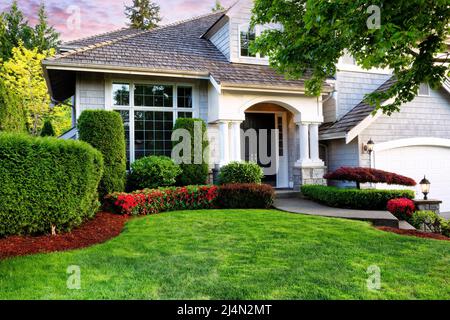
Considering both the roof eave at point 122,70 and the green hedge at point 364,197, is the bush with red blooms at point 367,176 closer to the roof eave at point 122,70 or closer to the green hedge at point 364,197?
the green hedge at point 364,197

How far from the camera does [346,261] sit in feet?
13.9

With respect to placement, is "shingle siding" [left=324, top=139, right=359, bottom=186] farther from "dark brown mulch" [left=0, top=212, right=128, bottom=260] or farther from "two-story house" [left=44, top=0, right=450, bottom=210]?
"dark brown mulch" [left=0, top=212, right=128, bottom=260]

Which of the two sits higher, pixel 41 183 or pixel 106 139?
pixel 106 139

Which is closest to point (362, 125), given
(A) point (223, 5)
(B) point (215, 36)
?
(B) point (215, 36)

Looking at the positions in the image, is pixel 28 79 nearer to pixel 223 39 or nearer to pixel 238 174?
pixel 223 39

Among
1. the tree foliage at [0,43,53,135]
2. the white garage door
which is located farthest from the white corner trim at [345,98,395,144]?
the tree foliage at [0,43,53,135]

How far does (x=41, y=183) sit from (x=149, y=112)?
208 inches

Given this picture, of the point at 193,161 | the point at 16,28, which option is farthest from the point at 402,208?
the point at 16,28

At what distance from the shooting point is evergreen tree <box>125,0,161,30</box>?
30.8 m

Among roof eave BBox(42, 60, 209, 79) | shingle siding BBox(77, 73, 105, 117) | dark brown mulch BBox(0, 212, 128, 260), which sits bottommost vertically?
dark brown mulch BBox(0, 212, 128, 260)

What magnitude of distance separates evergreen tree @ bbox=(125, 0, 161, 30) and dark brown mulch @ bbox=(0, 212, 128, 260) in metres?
27.9

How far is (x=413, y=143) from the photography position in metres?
11.7

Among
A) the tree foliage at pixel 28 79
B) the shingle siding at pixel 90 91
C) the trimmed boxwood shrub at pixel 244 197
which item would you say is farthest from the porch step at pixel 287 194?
the tree foliage at pixel 28 79

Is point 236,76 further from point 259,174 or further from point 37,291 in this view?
point 37,291
